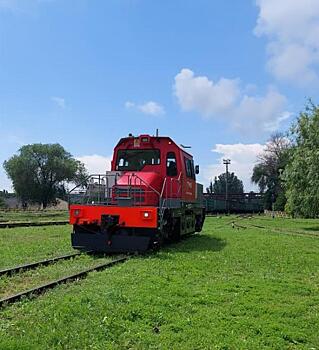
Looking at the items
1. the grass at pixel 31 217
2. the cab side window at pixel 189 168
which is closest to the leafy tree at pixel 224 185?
the grass at pixel 31 217

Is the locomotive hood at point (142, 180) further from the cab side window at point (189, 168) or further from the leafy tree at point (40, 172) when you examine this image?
the leafy tree at point (40, 172)

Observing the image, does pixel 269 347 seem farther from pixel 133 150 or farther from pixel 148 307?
pixel 133 150

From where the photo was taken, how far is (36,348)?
4828 millimetres

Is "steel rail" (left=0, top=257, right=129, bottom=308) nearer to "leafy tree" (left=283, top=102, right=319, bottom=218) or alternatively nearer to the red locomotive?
the red locomotive

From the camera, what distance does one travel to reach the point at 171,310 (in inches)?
260

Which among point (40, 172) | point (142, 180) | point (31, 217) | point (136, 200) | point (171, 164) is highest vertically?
point (40, 172)

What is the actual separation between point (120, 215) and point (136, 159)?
331 cm

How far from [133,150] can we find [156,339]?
11.2 metres

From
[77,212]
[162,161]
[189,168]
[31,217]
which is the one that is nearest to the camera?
[77,212]

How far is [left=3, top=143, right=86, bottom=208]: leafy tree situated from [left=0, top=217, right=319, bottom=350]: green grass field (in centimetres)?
8389

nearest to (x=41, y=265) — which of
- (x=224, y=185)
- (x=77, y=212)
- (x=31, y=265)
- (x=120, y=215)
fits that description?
(x=31, y=265)

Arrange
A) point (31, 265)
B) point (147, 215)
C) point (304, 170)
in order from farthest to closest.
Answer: point (304, 170) → point (147, 215) → point (31, 265)

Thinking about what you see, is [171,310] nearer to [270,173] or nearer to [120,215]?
[120,215]

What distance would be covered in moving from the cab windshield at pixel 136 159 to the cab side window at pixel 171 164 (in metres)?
0.34
